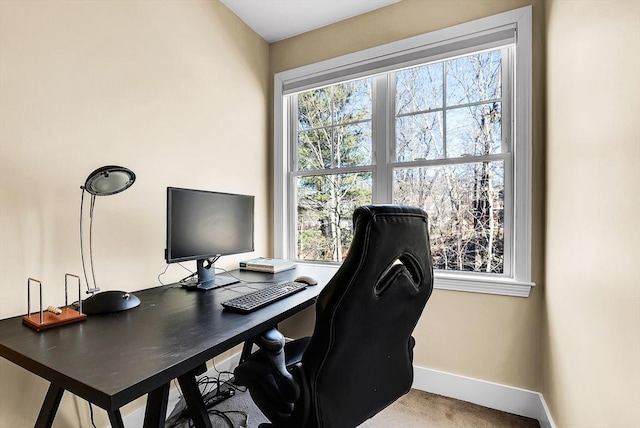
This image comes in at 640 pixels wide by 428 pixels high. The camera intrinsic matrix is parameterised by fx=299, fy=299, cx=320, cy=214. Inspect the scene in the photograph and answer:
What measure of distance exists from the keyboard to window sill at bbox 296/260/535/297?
901 mm

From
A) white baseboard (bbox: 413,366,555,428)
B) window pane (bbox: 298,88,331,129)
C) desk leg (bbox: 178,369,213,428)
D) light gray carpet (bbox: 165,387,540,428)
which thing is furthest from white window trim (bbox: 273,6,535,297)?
desk leg (bbox: 178,369,213,428)

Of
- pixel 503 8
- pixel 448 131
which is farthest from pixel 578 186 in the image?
pixel 503 8

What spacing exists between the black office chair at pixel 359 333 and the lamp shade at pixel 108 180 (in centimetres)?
86

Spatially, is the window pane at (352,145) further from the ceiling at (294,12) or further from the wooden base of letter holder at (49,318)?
the wooden base of letter holder at (49,318)

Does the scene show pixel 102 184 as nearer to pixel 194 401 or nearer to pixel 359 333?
pixel 194 401

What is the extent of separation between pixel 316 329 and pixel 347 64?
2.06 meters

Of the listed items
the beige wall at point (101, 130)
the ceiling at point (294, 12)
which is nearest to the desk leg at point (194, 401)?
the beige wall at point (101, 130)

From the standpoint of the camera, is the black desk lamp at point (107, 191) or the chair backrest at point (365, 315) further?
the black desk lamp at point (107, 191)

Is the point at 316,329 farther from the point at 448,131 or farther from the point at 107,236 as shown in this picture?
the point at 448,131

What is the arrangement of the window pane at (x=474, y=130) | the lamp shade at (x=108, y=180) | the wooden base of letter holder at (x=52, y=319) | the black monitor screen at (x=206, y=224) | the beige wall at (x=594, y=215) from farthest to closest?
the window pane at (x=474, y=130), the black monitor screen at (x=206, y=224), the lamp shade at (x=108, y=180), the wooden base of letter holder at (x=52, y=319), the beige wall at (x=594, y=215)

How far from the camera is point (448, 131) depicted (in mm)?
2061

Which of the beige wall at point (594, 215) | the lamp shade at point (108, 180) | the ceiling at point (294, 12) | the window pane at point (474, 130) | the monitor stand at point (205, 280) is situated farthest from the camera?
the ceiling at point (294, 12)

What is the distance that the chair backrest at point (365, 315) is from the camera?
871 millimetres

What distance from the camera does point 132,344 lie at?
0.90 meters
